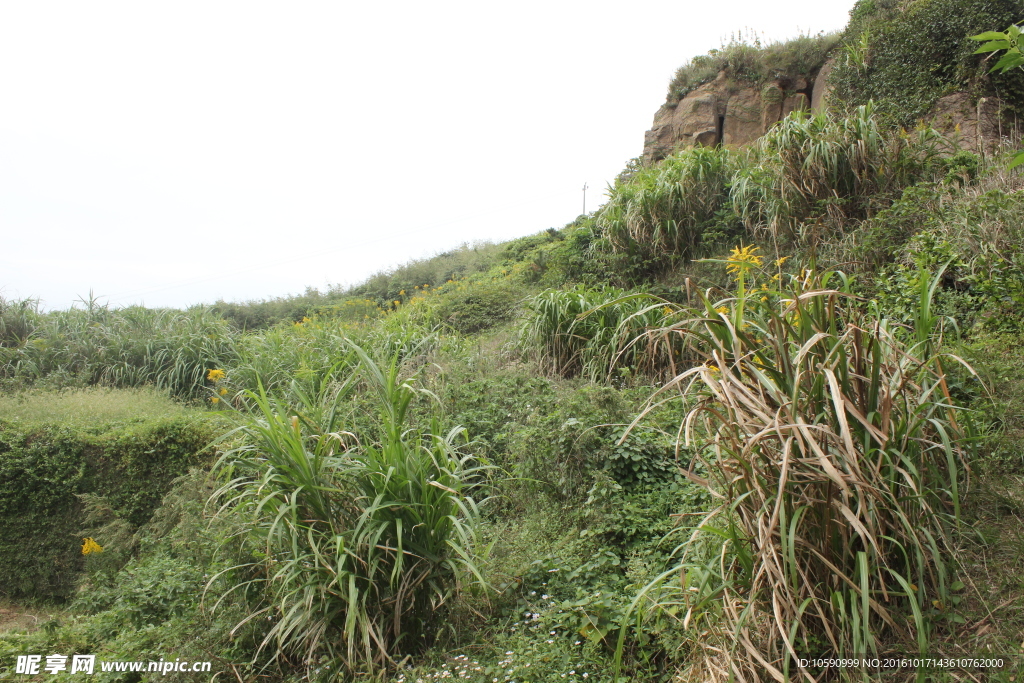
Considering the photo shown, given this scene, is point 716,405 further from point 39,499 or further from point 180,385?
point 180,385

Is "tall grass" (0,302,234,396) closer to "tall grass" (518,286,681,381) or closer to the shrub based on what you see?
"tall grass" (518,286,681,381)

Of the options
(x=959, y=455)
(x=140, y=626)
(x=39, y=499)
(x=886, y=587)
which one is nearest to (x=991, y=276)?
(x=959, y=455)

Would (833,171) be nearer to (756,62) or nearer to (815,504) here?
(815,504)

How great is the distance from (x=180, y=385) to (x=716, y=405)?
8780mm

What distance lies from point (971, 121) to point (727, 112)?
21.9 feet

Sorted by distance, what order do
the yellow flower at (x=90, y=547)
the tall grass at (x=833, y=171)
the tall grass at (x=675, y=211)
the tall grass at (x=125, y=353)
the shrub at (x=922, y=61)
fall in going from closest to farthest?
the yellow flower at (x=90, y=547), the tall grass at (x=833, y=171), the shrub at (x=922, y=61), the tall grass at (x=675, y=211), the tall grass at (x=125, y=353)

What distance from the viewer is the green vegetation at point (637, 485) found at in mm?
2266

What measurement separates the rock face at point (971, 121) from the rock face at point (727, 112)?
5381 millimetres

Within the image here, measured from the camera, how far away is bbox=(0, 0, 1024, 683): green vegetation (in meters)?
2.27

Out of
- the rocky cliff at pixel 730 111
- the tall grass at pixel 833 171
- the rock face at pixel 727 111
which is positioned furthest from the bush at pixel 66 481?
the rocky cliff at pixel 730 111

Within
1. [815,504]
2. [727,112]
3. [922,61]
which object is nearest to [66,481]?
[815,504]

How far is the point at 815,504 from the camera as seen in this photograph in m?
2.24

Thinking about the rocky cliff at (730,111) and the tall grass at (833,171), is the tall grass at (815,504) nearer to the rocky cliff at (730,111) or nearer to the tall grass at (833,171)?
the tall grass at (833,171)

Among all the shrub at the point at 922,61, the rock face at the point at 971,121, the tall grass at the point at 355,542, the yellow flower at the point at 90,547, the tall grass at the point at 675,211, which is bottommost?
the yellow flower at the point at 90,547
